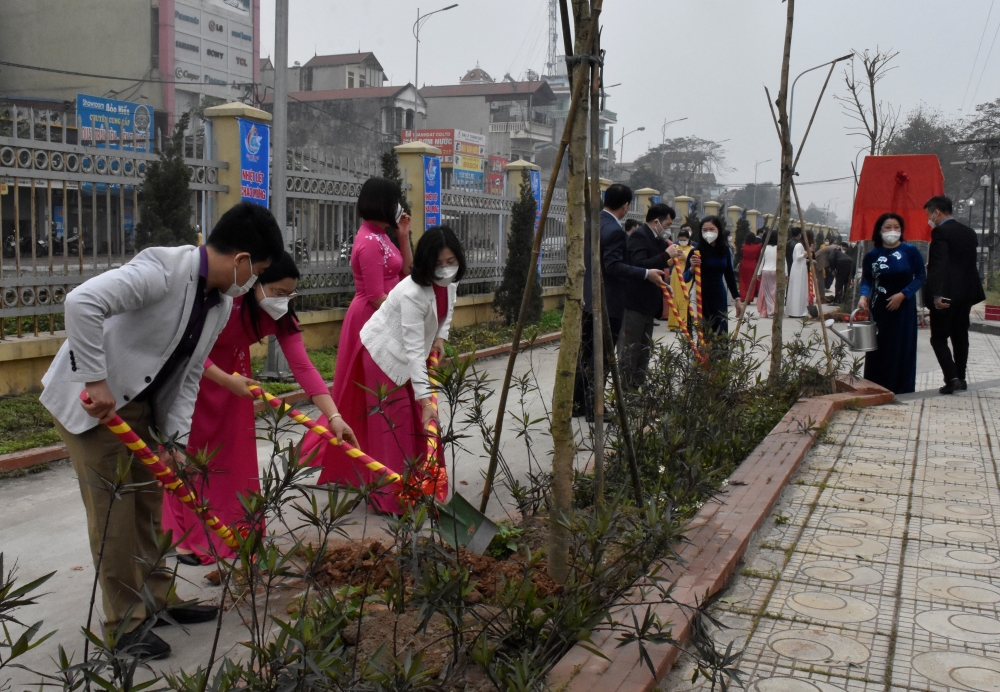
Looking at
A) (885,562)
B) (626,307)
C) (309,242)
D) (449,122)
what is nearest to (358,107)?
(449,122)

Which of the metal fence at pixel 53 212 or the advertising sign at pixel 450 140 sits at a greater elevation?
the advertising sign at pixel 450 140

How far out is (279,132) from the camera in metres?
8.94

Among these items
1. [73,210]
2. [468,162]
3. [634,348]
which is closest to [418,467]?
[634,348]

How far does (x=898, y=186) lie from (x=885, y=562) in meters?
7.27

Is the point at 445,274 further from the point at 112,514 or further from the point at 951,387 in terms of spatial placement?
the point at 951,387

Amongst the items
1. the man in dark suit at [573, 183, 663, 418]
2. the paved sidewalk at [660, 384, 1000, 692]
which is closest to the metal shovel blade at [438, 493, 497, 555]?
the paved sidewalk at [660, 384, 1000, 692]

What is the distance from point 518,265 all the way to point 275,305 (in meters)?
10.5

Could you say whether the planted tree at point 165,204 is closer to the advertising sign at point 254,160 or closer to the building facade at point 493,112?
the advertising sign at point 254,160

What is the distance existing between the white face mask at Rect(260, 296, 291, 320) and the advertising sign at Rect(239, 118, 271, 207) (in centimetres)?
564

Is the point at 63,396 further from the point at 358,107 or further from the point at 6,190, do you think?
the point at 358,107

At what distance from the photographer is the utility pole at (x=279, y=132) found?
8961 millimetres

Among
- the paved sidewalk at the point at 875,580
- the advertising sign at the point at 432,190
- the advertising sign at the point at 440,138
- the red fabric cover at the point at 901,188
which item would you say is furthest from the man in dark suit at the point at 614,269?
the advertising sign at the point at 440,138

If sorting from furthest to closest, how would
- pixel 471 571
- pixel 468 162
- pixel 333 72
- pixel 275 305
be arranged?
1. pixel 333 72
2. pixel 468 162
3. pixel 275 305
4. pixel 471 571

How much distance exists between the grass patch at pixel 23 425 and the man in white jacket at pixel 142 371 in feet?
10.1
